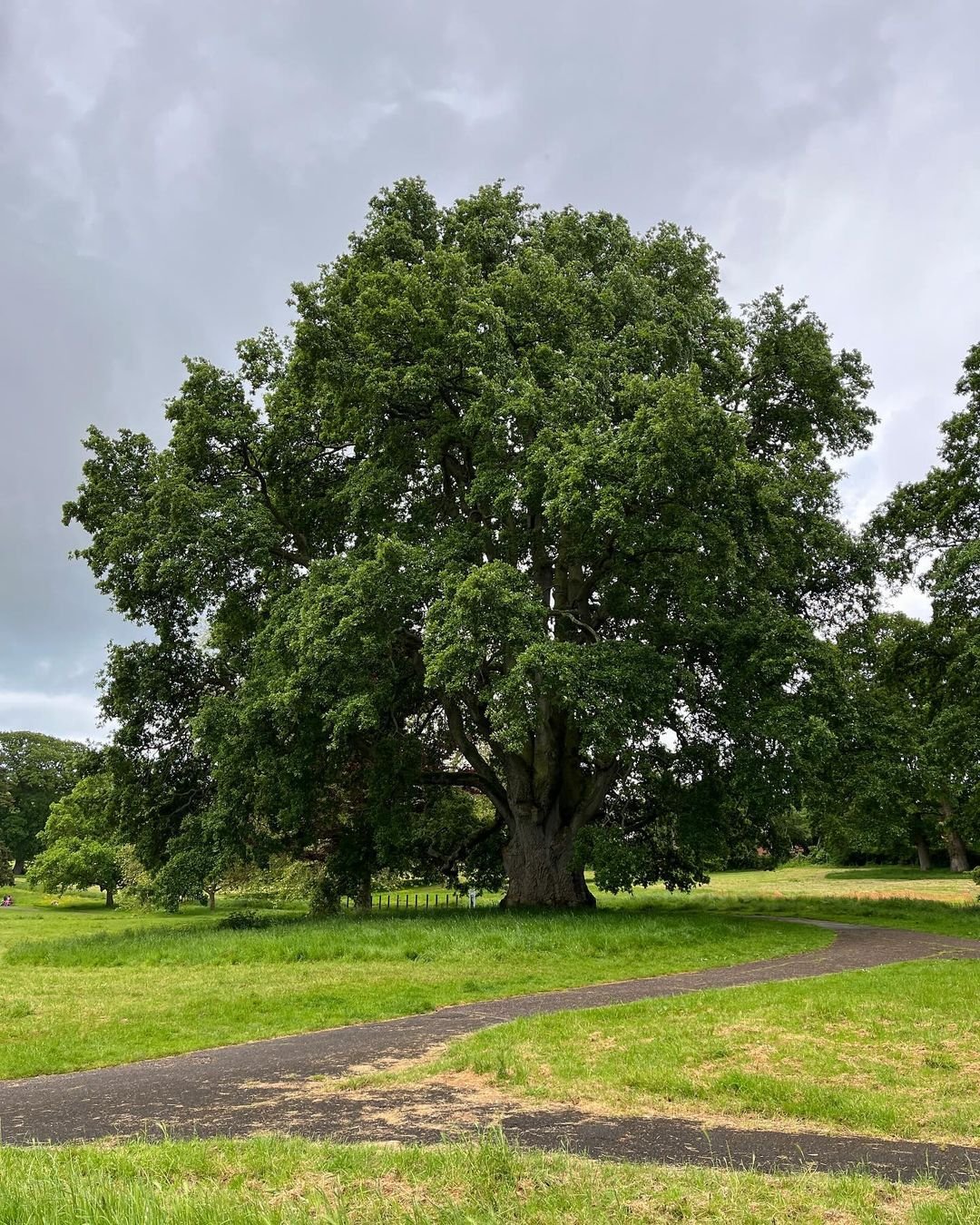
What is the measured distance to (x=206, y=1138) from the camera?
19.6 feet

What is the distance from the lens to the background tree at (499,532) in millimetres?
19125

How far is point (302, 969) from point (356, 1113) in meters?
9.00

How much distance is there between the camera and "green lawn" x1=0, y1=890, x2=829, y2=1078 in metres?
10.5

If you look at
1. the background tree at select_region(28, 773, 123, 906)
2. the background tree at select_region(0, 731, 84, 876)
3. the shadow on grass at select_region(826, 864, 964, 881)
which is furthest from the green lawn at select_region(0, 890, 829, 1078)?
the background tree at select_region(0, 731, 84, 876)

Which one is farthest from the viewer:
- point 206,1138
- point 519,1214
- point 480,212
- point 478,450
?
point 480,212

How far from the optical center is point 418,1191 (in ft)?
14.9

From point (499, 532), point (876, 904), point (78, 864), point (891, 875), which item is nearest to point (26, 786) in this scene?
point (78, 864)

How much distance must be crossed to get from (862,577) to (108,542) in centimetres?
2014

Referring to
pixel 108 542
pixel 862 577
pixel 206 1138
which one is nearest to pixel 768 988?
pixel 206 1138

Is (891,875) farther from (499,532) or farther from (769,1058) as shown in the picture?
(769,1058)

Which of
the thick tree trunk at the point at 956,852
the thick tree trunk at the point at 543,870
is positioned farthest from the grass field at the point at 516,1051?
the thick tree trunk at the point at 956,852

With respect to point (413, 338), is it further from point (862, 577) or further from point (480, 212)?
point (862, 577)

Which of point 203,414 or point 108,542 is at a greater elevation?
point 203,414

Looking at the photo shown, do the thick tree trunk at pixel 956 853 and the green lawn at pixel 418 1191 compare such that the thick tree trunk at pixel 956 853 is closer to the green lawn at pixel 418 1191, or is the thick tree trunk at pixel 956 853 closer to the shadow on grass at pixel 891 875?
the shadow on grass at pixel 891 875
